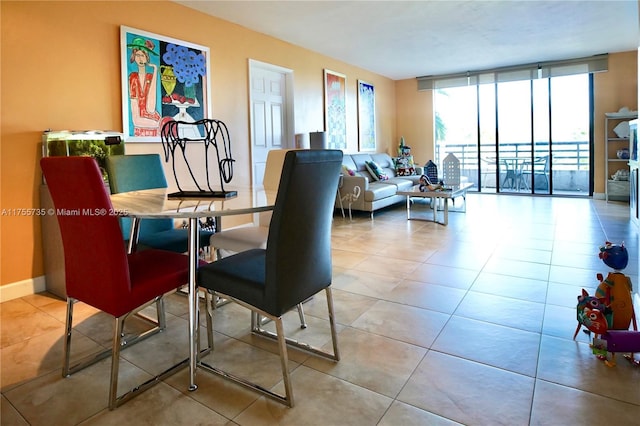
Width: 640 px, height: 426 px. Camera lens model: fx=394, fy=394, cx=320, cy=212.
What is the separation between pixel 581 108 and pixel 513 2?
3.92m

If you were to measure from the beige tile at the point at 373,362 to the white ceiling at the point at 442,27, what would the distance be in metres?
3.39

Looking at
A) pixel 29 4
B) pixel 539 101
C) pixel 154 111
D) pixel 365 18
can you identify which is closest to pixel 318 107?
pixel 365 18

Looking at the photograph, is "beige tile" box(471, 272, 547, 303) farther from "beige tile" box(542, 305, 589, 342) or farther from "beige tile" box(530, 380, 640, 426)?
"beige tile" box(530, 380, 640, 426)

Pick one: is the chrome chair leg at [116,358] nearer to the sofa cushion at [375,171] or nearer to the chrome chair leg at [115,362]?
the chrome chair leg at [115,362]

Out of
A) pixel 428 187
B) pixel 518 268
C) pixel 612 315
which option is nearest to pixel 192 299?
pixel 612 315

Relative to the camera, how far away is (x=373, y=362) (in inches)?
71.5

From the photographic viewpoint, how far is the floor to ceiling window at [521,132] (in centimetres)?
714

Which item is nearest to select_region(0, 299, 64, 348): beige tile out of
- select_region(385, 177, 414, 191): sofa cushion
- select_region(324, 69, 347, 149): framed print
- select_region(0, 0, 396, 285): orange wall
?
select_region(0, 0, 396, 285): orange wall

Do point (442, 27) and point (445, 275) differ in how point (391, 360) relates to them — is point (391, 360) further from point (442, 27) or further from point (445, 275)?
point (442, 27)

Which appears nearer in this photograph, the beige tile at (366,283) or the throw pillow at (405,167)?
the beige tile at (366,283)

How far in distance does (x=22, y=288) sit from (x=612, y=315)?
3.70 m

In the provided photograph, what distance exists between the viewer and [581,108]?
703 centimetres

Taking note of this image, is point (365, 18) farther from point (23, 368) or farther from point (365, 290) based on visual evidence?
point (23, 368)

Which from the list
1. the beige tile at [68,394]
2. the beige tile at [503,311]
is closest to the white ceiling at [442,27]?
the beige tile at [503,311]
